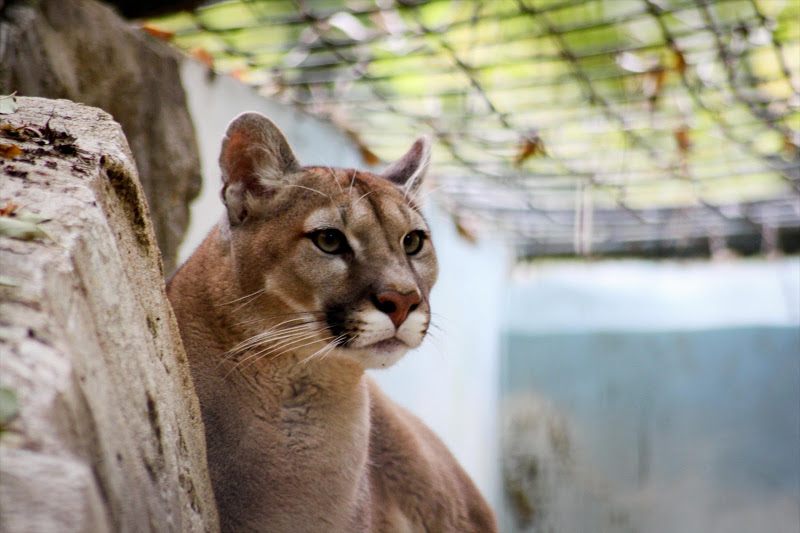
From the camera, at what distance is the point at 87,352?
4.78 ft

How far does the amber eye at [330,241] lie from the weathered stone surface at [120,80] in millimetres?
1240

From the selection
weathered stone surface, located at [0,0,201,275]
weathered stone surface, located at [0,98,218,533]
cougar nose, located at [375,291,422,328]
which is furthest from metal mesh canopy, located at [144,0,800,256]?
weathered stone surface, located at [0,98,218,533]

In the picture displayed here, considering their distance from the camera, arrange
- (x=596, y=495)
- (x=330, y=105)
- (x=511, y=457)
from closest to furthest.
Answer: (x=330, y=105) → (x=596, y=495) → (x=511, y=457)

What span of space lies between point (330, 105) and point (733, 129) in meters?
2.79

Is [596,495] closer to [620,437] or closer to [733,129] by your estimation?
[620,437]

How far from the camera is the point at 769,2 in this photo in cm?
404

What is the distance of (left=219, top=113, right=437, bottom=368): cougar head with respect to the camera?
242cm

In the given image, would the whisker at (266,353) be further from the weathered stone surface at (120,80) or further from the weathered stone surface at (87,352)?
the weathered stone surface at (120,80)

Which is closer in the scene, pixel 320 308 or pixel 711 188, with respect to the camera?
pixel 320 308

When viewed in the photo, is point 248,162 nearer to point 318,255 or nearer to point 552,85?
point 318,255

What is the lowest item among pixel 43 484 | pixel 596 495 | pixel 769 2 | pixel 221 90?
pixel 596 495

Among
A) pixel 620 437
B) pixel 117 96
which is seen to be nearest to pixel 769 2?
pixel 117 96

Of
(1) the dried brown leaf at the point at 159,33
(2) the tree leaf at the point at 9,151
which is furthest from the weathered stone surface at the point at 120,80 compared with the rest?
(2) the tree leaf at the point at 9,151

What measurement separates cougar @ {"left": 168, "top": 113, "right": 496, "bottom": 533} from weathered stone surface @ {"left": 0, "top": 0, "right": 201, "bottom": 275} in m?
0.95
